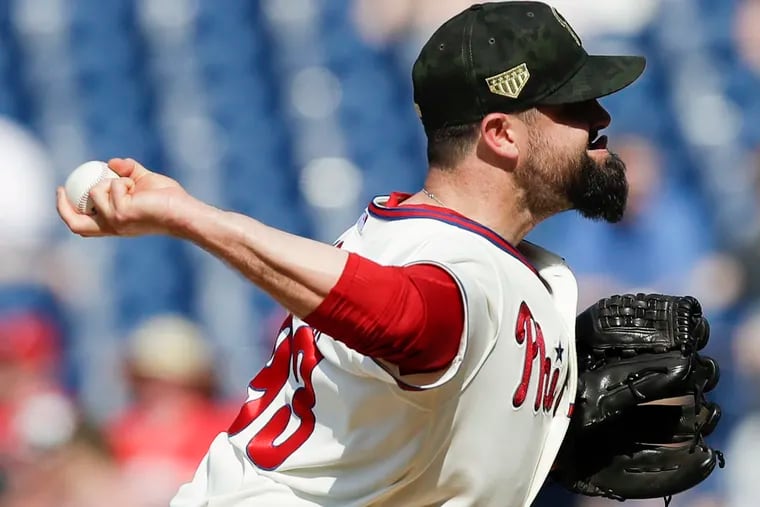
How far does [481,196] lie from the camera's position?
201cm

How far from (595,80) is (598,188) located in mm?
187

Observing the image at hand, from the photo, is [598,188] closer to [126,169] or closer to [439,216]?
[439,216]

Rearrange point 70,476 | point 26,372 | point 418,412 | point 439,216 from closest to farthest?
point 418,412 < point 439,216 < point 70,476 < point 26,372

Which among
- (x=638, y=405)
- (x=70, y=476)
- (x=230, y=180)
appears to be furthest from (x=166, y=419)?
(x=638, y=405)

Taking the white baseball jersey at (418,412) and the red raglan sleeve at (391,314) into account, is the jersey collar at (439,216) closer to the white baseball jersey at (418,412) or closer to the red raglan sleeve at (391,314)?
the white baseball jersey at (418,412)

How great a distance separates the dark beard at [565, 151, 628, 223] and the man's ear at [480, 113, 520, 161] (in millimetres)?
126

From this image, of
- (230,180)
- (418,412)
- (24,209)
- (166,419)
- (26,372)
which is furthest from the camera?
(230,180)

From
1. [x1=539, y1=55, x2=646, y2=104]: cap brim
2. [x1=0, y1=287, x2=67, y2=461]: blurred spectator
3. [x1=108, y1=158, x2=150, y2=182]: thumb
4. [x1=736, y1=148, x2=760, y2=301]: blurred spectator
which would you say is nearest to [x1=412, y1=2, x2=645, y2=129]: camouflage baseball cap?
[x1=539, y1=55, x2=646, y2=104]: cap brim

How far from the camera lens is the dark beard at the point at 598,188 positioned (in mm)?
2047

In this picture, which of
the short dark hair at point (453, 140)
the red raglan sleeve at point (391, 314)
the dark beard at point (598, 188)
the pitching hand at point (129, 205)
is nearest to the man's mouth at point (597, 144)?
the dark beard at point (598, 188)

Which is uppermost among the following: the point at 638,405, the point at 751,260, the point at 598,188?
the point at 598,188

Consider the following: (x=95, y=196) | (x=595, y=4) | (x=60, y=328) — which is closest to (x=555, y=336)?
(x=95, y=196)

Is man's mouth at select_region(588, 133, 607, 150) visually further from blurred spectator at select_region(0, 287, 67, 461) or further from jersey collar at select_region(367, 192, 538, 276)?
blurred spectator at select_region(0, 287, 67, 461)

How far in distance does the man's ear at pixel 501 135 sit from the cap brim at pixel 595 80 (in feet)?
0.20
